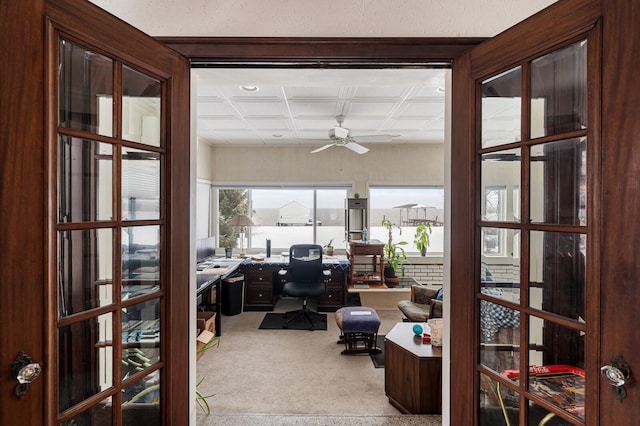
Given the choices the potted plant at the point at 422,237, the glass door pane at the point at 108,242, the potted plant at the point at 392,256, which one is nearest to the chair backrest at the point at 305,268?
the potted plant at the point at 392,256

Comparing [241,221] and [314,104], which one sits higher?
[314,104]

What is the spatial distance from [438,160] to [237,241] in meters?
3.85

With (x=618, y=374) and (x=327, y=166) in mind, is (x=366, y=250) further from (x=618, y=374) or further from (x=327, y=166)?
(x=618, y=374)

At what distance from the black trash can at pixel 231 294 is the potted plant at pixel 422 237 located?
3008 millimetres

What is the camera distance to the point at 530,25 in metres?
1.04

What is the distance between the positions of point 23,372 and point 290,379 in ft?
8.05

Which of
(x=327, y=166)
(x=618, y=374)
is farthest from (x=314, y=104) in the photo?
(x=618, y=374)

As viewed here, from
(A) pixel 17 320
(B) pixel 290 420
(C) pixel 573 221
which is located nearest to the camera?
(A) pixel 17 320

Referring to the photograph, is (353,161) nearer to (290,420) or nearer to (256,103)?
(256,103)

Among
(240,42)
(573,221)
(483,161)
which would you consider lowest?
(573,221)

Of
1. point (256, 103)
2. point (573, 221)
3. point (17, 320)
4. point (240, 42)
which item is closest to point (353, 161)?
point (256, 103)

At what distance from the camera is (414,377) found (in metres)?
2.31

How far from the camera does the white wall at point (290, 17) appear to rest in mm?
1350

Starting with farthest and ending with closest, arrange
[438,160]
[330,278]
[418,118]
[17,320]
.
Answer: [438,160], [330,278], [418,118], [17,320]
